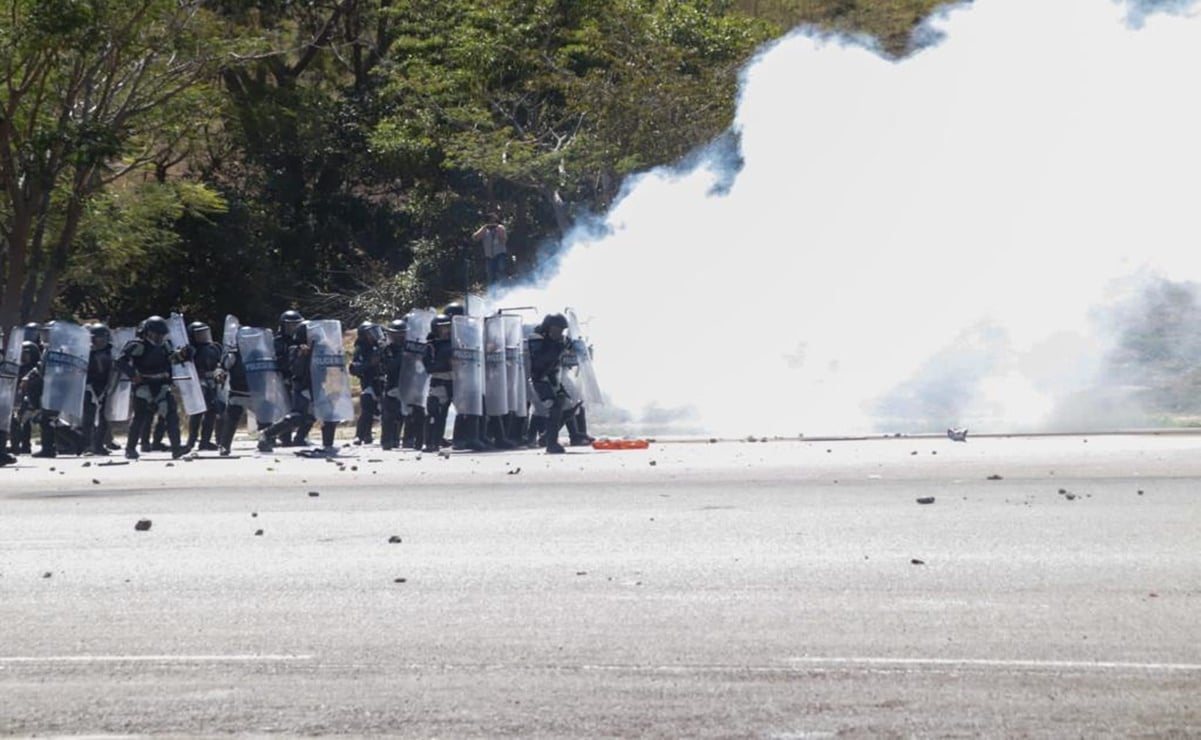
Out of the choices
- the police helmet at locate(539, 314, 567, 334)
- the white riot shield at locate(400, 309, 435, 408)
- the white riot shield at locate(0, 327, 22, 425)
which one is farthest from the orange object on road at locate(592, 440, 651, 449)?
the white riot shield at locate(0, 327, 22, 425)

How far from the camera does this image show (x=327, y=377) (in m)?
22.5

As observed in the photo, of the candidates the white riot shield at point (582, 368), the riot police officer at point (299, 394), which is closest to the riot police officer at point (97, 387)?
the riot police officer at point (299, 394)

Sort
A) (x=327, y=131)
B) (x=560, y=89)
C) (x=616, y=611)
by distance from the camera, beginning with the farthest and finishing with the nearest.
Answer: (x=327, y=131) → (x=560, y=89) → (x=616, y=611)

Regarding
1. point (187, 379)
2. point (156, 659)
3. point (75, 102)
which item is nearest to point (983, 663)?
point (156, 659)

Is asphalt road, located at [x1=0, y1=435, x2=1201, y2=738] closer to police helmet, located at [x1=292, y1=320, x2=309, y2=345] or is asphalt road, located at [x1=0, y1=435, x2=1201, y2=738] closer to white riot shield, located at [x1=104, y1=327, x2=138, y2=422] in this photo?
police helmet, located at [x1=292, y1=320, x2=309, y2=345]

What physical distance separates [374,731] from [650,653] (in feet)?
5.32

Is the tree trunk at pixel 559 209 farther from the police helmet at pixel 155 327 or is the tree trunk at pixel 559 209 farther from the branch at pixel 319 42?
the police helmet at pixel 155 327

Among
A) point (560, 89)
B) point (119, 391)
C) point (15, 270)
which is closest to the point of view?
point (119, 391)

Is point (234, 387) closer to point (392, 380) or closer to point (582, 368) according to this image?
point (392, 380)

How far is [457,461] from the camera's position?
20.3 meters

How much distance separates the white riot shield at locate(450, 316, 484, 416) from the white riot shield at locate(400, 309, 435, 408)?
727mm

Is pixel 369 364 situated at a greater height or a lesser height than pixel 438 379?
greater

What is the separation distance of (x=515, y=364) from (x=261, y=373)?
11.2 feet

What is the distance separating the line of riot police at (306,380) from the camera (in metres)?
21.8
